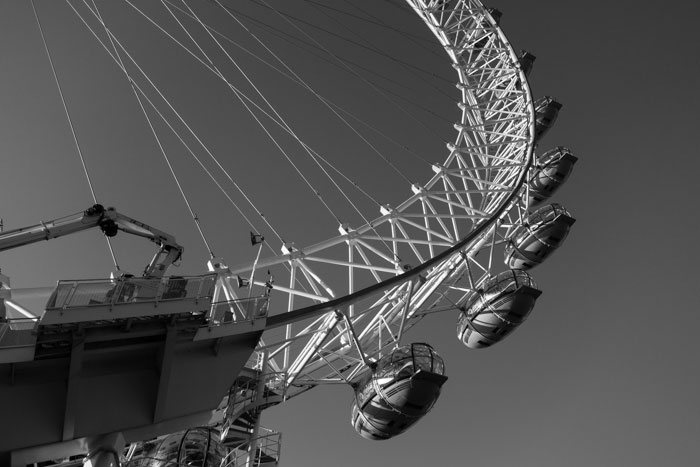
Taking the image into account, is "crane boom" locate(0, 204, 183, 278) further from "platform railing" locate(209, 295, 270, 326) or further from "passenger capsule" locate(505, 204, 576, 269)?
"passenger capsule" locate(505, 204, 576, 269)

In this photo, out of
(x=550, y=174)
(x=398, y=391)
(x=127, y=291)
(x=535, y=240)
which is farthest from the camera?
(x=550, y=174)

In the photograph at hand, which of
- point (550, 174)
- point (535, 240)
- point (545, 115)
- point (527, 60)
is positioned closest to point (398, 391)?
point (535, 240)

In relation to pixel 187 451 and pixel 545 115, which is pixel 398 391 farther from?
pixel 545 115

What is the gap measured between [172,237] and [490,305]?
11.2 meters

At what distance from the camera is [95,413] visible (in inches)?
459

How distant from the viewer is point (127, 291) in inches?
453

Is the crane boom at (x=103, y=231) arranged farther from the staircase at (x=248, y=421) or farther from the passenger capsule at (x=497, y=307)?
the passenger capsule at (x=497, y=307)

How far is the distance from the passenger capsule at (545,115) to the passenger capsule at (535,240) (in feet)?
23.3

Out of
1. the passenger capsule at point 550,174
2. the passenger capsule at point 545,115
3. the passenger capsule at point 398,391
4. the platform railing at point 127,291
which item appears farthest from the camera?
the passenger capsule at point 545,115

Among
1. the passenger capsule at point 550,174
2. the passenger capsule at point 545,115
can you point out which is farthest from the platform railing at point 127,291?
the passenger capsule at point 545,115

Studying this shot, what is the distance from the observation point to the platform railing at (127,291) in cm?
1098

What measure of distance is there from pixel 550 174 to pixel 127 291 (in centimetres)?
2380

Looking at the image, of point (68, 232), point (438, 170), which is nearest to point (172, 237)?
point (68, 232)

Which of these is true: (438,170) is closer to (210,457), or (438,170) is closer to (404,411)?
(404,411)
